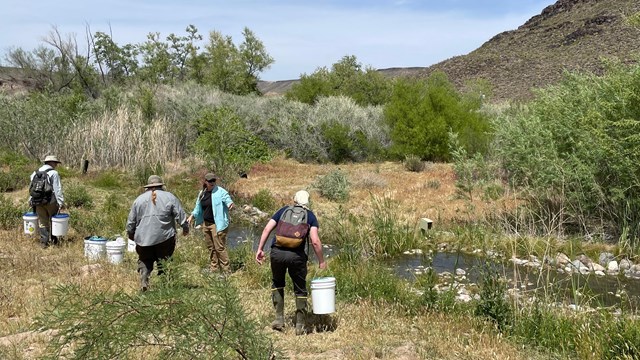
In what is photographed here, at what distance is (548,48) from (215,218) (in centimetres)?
8047

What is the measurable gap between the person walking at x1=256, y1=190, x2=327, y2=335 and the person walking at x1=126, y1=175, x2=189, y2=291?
6.19 feet

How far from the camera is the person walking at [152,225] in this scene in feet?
27.2

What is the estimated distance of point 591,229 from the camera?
46.4 ft

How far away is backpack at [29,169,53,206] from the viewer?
36.2 feet

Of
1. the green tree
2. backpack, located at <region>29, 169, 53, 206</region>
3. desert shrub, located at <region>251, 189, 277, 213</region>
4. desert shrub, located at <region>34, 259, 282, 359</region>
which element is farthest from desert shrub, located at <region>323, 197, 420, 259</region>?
the green tree

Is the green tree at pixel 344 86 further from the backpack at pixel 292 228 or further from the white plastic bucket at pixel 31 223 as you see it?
the backpack at pixel 292 228

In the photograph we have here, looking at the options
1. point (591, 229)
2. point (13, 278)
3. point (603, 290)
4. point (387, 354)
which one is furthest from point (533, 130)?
point (13, 278)

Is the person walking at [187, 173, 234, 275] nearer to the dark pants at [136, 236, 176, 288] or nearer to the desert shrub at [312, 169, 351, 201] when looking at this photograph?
the dark pants at [136, 236, 176, 288]

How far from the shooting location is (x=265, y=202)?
18.8 meters

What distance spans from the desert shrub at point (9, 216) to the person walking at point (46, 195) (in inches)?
84.4

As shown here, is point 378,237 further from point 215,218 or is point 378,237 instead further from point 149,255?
point 149,255

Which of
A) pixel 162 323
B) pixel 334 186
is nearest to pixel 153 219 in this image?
pixel 162 323

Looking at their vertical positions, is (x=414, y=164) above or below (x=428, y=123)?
below

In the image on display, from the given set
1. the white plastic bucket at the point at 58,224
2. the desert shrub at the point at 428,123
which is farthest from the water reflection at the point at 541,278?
the desert shrub at the point at 428,123
